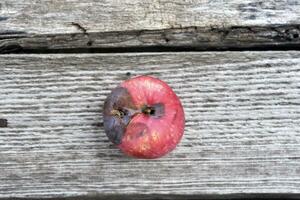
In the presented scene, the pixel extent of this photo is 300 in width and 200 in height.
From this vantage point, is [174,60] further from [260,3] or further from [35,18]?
[35,18]

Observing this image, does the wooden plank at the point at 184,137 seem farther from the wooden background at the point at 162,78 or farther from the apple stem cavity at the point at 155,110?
the apple stem cavity at the point at 155,110

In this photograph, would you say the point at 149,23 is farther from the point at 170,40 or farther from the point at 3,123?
the point at 3,123

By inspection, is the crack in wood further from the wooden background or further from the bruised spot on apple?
the bruised spot on apple

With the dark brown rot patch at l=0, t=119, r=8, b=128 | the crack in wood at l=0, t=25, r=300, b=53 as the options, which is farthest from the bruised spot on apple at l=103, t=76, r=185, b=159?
the dark brown rot patch at l=0, t=119, r=8, b=128


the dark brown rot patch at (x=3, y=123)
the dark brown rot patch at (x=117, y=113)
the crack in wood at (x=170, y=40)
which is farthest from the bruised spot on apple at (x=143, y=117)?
the dark brown rot patch at (x=3, y=123)

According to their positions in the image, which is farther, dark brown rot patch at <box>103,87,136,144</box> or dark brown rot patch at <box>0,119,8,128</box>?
dark brown rot patch at <box>0,119,8,128</box>

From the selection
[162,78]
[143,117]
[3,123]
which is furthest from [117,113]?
[3,123]

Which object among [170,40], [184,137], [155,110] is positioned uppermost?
[170,40]
